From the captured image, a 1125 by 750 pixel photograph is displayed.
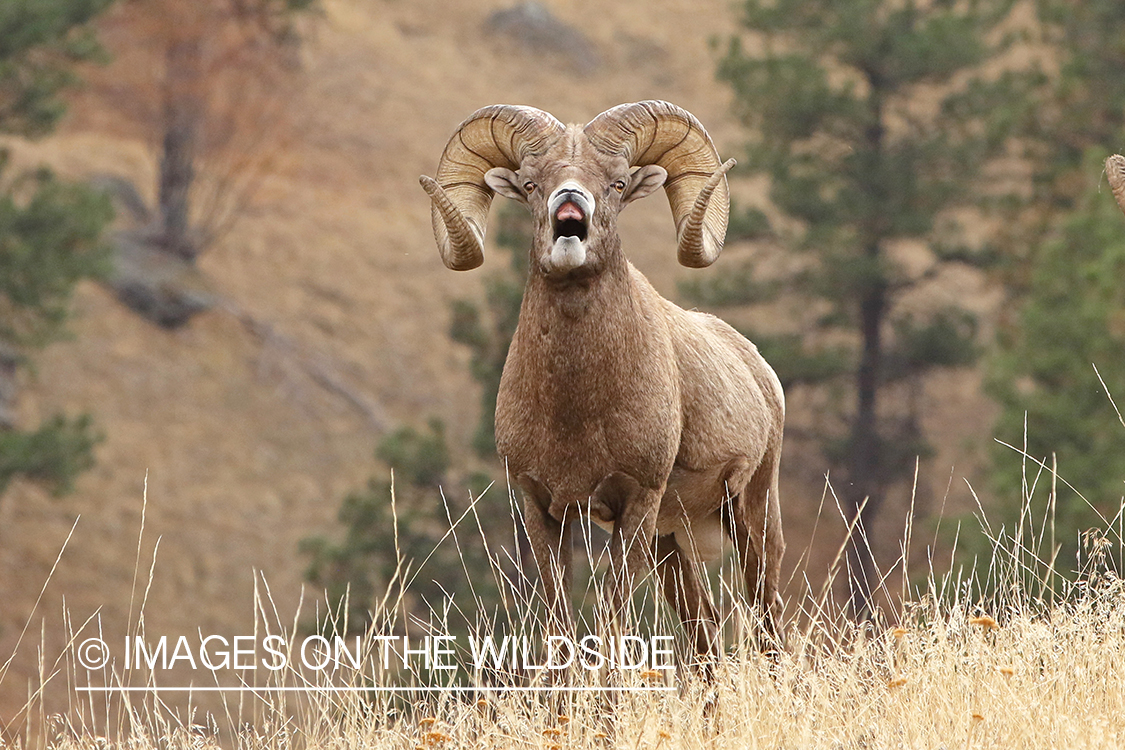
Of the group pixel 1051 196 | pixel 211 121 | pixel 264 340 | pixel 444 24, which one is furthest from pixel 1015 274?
pixel 444 24

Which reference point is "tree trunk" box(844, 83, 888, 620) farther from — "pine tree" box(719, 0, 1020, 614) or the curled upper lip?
the curled upper lip

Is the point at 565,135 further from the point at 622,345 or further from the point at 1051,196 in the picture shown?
the point at 1051,196

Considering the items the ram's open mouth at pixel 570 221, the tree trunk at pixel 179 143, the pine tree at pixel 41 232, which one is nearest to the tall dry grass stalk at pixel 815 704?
the ram's open mouth at pixel 570 221

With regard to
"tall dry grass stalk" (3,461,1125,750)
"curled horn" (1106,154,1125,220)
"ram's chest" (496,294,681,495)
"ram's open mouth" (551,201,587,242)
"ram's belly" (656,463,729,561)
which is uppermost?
"curled horn" (1106,154,1125,220)

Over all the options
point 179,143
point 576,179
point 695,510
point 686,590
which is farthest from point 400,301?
point 576,179

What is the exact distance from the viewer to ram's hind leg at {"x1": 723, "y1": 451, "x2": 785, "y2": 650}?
6941mm

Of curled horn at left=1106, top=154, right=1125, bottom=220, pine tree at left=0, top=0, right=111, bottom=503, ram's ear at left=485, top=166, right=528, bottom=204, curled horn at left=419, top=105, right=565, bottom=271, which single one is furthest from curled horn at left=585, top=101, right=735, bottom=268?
pine tree at left=0, top=0, right=111, bottom=503

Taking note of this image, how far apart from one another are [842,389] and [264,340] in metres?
10.8

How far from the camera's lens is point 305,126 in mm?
33188

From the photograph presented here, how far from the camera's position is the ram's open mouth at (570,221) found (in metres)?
5.44

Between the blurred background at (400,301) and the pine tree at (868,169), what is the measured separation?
2.7 inches

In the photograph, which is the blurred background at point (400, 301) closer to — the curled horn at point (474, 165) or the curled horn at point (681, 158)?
the curled horn at point (681, 158)

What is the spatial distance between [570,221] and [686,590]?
226cm

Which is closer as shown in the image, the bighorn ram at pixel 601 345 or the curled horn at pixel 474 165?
the bighorn ram at pixel 601 345
